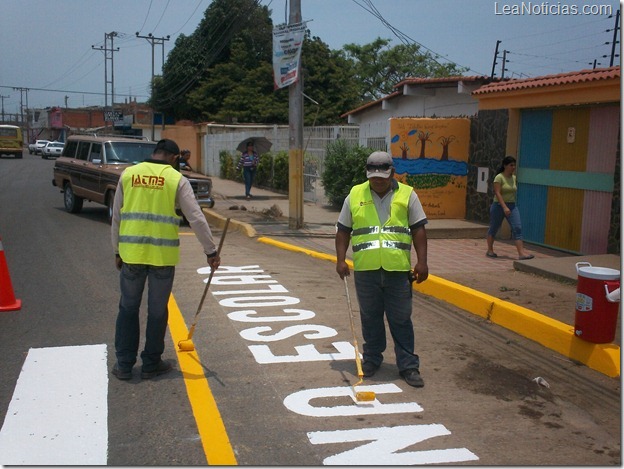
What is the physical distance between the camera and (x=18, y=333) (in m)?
6.63

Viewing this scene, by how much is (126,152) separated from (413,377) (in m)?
12.0

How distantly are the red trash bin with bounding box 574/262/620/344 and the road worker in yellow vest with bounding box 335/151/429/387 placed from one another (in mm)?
1522

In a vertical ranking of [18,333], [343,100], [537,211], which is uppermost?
[343,100]

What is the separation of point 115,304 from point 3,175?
28.5 m

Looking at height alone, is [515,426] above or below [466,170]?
below

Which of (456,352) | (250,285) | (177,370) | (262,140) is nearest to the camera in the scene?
(177,370)

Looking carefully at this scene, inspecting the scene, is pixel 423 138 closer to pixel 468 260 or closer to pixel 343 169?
pixel 343 169

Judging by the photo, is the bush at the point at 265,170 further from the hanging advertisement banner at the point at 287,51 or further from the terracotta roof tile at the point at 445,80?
the hanging advertisement banner at the point at 287,51

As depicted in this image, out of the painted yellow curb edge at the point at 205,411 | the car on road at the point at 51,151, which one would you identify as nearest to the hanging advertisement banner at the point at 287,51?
the painted yellow curb edge at the point at 205,411

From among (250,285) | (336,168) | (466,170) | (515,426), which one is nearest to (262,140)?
(336,168)

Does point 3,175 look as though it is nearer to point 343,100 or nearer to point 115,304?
point 343,100

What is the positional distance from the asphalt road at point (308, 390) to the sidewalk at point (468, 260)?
0.58 ft

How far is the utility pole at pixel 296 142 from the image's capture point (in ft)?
45.3

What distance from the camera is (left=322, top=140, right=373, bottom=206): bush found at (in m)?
15.7
